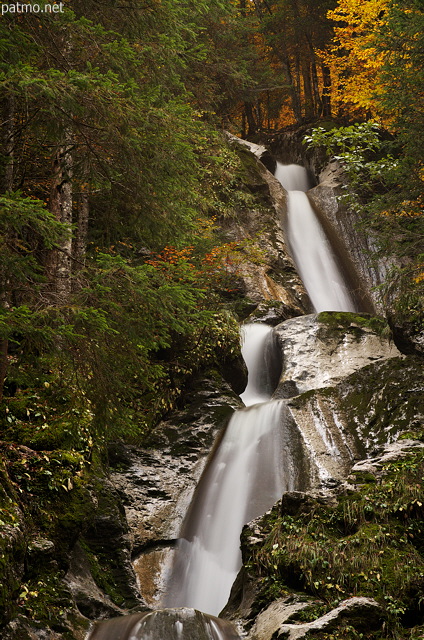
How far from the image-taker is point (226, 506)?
8836mm

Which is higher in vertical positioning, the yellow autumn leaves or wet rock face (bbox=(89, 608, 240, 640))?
the yellow autumn leaves

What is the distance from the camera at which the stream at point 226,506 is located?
5355 millimetres

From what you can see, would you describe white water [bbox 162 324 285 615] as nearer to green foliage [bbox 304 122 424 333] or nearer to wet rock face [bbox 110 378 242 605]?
wet rock face [bbox 110 378 242 605]

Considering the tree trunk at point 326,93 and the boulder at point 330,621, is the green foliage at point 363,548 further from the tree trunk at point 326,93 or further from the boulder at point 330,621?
the tree trunk at point 326,93

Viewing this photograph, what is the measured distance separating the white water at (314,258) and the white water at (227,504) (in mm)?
7000

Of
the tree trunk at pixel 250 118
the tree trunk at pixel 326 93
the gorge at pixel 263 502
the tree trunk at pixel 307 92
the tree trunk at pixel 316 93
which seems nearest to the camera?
the gorge at pixel 263 502

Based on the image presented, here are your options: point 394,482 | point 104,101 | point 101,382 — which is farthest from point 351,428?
point 104,101

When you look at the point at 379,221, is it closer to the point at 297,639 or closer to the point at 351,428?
the point at 351,428

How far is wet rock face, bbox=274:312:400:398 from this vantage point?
11.8 m

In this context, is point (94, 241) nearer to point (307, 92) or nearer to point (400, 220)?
point (400, 220)

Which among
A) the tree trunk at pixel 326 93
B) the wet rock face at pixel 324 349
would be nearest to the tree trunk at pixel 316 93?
the tree trunk at pixel 326 93

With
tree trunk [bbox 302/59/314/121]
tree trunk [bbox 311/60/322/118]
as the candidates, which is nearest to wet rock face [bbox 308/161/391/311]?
tree trunk [bbox 311/60/322/118]

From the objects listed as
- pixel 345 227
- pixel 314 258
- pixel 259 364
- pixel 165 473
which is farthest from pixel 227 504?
pixel 345 227

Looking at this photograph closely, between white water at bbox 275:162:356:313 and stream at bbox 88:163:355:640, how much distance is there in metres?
4.18
